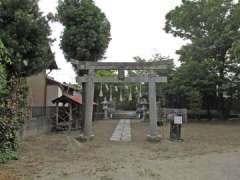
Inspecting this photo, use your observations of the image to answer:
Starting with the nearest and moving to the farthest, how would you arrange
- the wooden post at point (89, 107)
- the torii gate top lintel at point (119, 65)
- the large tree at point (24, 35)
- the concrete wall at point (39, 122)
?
the large tree at point (24, 35)
the concrete wall at point (39, 122)
the wooden post at point (89, 107)
the torii gate top lintel at point (119, 65)

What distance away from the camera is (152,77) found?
50.2 ft

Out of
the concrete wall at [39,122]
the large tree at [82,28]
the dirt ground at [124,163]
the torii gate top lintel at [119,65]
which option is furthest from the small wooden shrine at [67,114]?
the dirt ground at [124,163]

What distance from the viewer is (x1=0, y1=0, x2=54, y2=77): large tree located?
12.3m

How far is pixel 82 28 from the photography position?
18.0 metres

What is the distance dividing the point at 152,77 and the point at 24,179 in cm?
954

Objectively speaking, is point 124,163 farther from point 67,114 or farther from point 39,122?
point 67,114

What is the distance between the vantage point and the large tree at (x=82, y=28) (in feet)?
59.0

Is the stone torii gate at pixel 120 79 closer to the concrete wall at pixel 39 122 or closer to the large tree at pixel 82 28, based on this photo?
the concrete wall at pixel 39 122

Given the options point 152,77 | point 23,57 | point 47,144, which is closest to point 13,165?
point 47,144

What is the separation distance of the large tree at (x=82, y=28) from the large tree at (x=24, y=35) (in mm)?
4556

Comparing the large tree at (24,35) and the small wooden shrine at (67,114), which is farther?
the small wooden shrine at (67,114)

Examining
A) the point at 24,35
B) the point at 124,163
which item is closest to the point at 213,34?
the point at 24,35

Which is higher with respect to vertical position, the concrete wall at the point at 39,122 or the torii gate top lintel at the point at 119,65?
the torii gate top lintel at the point at 119,65

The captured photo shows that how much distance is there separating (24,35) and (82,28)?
563cm
